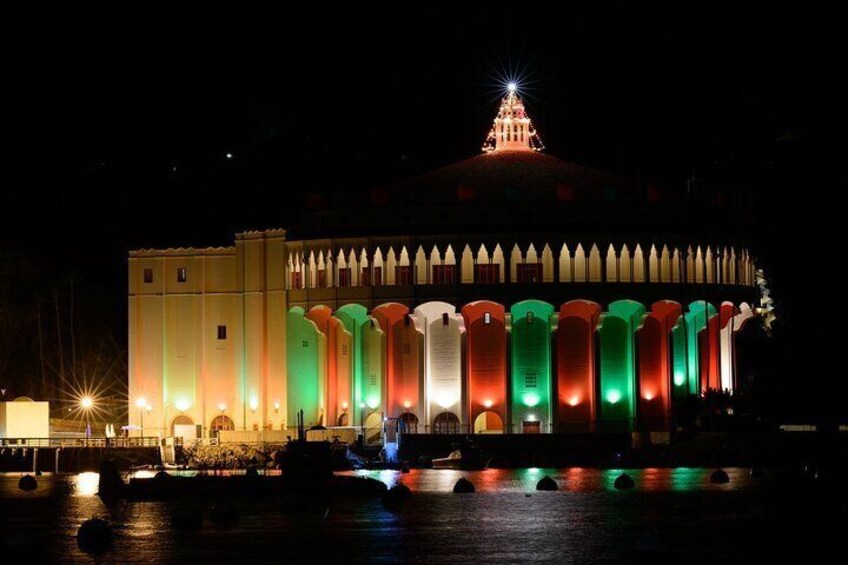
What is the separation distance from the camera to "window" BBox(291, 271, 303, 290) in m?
114

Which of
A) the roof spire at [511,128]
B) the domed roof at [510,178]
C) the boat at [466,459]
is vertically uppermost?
the roof spire at [511,128]

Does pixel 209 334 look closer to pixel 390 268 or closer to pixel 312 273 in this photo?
pixel 312 273

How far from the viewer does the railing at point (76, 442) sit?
101m

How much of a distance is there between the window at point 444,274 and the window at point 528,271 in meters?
3.50

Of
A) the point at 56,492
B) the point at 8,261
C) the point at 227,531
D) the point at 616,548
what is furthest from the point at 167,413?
the point at 616,548

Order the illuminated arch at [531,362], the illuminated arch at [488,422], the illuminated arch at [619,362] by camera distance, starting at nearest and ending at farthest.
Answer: the illuminated arch at [531,362] < the illuminated arch at [619,362] < the illuminated arch at [488,422]

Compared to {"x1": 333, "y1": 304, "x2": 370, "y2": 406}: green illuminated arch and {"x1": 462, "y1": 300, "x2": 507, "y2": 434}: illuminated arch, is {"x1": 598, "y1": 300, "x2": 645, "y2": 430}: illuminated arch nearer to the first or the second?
{"x1": 462, "y1": 300, "x2": 507, "y2": 434}: illuminated arch

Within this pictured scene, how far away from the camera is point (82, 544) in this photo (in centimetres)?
5262

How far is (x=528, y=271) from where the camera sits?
109188 mm

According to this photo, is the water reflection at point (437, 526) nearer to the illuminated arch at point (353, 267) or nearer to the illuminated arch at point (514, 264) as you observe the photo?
the illuminated arch at point (514, 264)

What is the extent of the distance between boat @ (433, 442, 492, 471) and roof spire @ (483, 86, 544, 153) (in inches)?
960

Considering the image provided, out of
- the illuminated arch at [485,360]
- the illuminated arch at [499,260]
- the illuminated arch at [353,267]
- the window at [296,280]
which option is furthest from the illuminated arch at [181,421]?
the illuminated arch at [499,260]

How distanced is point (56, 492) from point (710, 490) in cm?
2478

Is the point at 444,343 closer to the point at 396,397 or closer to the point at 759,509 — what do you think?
the point at 396,397
